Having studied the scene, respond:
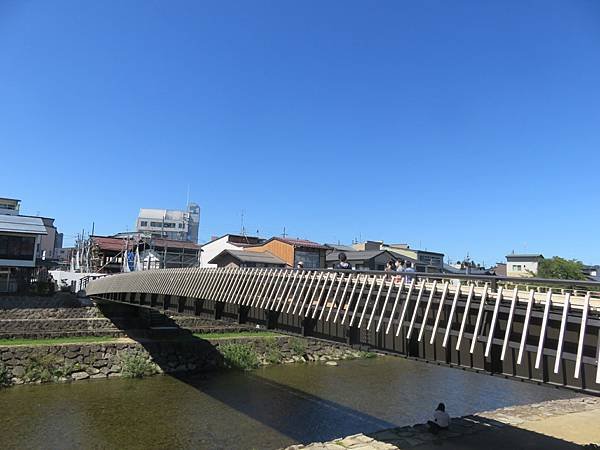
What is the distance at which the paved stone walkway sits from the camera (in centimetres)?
Answer: 1541

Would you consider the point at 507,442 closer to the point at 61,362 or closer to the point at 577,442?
the point at 577,442

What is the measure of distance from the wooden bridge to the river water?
214 inches

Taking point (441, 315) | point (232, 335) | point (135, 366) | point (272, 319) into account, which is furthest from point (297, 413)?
point (232, 335)

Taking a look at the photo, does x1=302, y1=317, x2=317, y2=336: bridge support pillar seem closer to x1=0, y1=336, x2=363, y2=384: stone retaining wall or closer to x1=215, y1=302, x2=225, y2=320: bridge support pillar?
x1=215, y1=302, x2=225, y2=320: bridge support pillar

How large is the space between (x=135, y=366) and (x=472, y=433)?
21448 mm

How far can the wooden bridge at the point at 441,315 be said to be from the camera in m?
8.90

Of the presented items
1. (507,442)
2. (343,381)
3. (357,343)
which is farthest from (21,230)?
(507,442)

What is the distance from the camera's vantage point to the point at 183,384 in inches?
1102

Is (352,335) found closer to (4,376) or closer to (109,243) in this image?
(4,376)

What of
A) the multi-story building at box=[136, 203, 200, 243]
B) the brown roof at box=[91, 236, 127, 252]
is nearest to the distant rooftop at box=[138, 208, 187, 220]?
the multi-story building at box=[136, 203, 200, 243]

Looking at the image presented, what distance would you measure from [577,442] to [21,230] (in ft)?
143

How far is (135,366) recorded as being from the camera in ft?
96.6

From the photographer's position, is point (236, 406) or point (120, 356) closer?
point (236, 406)

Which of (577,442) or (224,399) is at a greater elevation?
(577,442)
